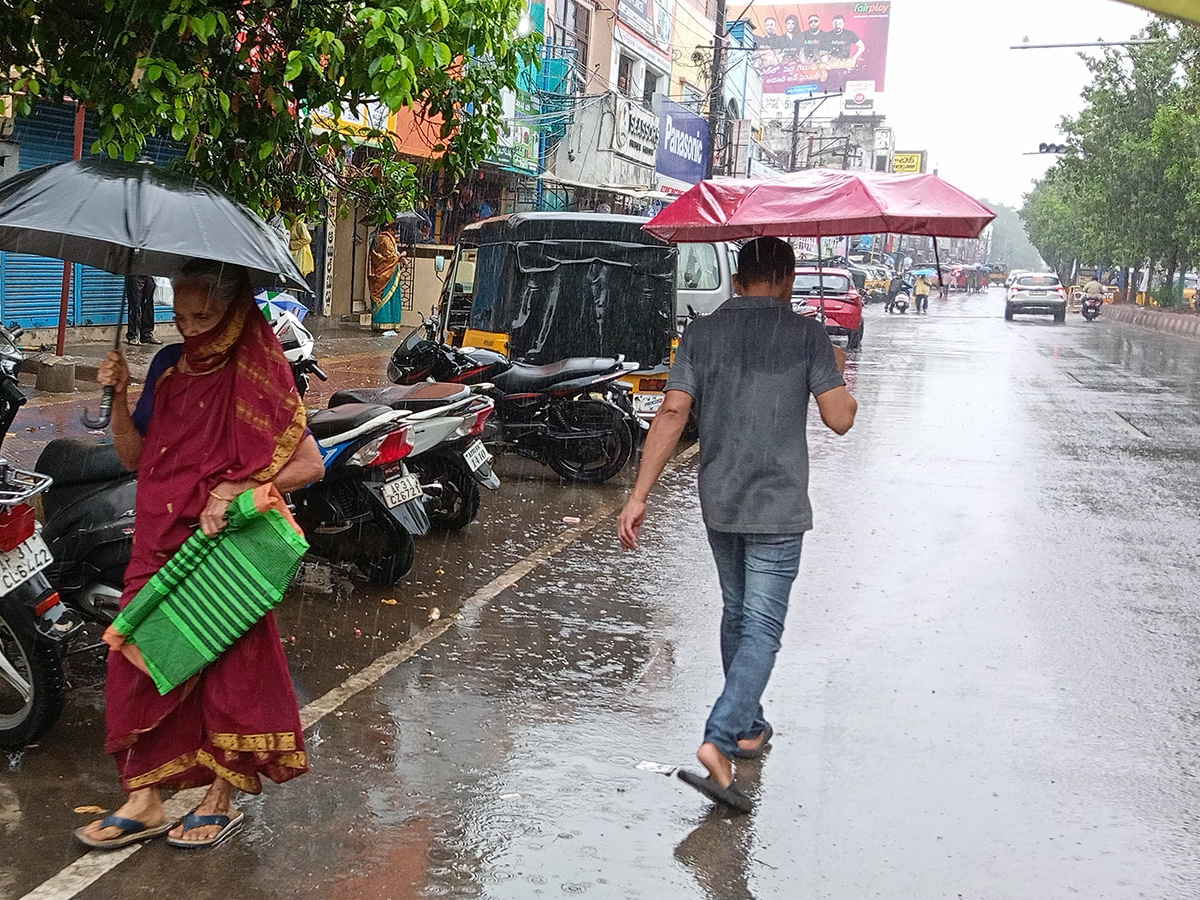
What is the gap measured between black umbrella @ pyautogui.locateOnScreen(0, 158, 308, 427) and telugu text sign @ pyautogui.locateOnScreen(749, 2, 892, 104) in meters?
80.2

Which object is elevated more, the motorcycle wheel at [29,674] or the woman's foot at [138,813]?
the motorcycle wheel at [29,674]

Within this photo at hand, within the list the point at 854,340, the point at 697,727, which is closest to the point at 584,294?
the point at 697,727

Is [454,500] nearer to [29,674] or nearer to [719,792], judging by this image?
[29,674]

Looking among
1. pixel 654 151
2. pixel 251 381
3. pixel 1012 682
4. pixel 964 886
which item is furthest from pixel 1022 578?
pixel 654 151

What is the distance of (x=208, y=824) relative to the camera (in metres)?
3.50

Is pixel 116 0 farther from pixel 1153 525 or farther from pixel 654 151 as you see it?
pixel 654 151

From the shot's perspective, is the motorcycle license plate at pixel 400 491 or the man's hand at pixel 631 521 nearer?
the man's hand at pixel 631 521

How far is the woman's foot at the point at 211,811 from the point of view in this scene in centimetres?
347

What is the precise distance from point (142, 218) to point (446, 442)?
3700 millimetres

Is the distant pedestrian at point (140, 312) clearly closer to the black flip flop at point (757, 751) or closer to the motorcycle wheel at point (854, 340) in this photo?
the black flip flop at point (757, 751)

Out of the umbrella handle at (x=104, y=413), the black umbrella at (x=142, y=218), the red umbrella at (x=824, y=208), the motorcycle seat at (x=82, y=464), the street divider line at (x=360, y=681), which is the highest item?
the red umbrella at (x=824, y=208)

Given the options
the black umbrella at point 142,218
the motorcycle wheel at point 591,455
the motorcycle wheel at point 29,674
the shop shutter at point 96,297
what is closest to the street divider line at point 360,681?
the motorcycle wheel at point 29,674

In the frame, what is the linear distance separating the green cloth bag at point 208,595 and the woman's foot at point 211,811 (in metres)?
0.38

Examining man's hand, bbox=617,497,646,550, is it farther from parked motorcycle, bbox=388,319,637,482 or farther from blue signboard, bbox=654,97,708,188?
blue signboard, bbox=654,97,708,188
